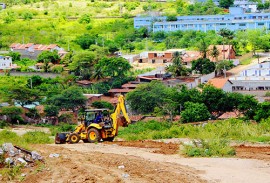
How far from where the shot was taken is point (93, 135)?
2212cm

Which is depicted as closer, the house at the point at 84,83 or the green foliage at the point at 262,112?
the green foliage at the point at 262,112

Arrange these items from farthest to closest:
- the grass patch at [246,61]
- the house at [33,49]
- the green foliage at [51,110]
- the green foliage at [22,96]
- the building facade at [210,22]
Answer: the building facade at [210,22], the house at [33,49], the grass patch at [246,61], the green foliage at [22,96], the green foliage at [51,110]

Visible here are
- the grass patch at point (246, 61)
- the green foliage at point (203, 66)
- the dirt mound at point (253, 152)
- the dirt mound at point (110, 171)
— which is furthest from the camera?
the grass patch at point (246, 61)

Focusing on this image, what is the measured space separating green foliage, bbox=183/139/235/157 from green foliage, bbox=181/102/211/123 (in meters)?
19.3

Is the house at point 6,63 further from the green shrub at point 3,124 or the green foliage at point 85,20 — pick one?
the green shrub at point 3,124

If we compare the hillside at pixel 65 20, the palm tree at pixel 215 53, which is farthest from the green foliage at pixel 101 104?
the hillside at pixel 65 20

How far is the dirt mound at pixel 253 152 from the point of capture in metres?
16.1

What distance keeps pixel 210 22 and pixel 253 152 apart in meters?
56.8

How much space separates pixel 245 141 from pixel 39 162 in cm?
674

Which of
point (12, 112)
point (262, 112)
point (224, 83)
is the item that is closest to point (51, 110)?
point (12, 112)

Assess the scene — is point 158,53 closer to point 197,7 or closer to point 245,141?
point 197,7

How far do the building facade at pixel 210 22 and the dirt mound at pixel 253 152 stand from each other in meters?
54.1

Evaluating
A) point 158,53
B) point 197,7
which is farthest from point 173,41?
point 197,7

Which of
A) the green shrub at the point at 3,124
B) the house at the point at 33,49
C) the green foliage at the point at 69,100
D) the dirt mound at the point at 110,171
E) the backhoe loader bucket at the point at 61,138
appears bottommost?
the green shrub at the point at 3,124
